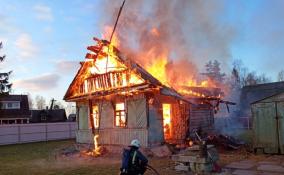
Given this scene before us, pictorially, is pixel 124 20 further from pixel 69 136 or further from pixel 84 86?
pixel 69 136

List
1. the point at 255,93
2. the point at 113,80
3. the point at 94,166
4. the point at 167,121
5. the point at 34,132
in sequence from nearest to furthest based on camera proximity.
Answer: the point at 94,166
the point at 113,80
the point at 167,121
the point at 34,132
the point at 255,93

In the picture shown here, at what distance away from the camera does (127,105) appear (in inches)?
702

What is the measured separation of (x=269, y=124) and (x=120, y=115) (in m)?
8.12

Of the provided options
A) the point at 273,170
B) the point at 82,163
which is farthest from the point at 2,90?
the point at 273,170

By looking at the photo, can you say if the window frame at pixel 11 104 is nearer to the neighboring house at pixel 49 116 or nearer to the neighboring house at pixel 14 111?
the neighboring house at pixel 14 111

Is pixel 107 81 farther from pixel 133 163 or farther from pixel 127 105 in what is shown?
pixel 133 163

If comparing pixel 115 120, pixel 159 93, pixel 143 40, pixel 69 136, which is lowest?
Answer: pixel 69 136

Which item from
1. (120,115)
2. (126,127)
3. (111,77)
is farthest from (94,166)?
(111,77)

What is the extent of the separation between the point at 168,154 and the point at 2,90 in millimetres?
25872

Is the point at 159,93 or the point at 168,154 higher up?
the point at 159,93

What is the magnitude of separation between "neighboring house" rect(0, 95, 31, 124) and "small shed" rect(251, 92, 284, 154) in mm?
39255

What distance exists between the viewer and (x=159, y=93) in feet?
55.4

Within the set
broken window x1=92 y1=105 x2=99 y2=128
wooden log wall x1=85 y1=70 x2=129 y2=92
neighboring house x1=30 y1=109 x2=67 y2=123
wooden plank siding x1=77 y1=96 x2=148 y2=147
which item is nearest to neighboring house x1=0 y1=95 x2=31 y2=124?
neighboring house x1=30 y1=109 x2=67 y2=123

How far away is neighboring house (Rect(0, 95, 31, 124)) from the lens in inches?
1806
